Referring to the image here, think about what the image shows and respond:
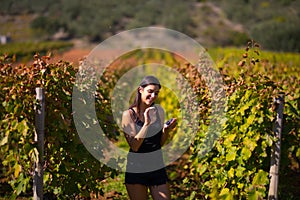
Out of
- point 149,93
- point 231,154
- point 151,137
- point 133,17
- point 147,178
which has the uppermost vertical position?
point 133,17

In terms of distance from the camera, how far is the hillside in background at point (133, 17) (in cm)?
5184

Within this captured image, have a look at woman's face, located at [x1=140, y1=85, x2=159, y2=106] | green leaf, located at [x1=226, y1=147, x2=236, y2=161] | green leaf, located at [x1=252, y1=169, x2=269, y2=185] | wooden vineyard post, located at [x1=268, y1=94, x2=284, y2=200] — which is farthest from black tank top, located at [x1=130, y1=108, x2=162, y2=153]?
wooden vineyard post, located at [x1=268, y1=94, x2=284, y2=200]

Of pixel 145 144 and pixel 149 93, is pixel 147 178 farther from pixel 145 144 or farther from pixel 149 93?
pixel 149 93

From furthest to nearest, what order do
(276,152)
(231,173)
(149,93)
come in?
1. (231,173)
2. (276,152)
3. (149,93)

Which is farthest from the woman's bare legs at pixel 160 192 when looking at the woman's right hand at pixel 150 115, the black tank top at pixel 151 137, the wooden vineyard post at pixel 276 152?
the wooden vineyard post at pixel 276 152

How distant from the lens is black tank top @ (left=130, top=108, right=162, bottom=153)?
3.43 m

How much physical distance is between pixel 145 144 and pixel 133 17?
5679cm

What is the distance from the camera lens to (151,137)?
11.3 feet

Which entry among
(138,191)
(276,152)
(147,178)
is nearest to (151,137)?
(147,178)

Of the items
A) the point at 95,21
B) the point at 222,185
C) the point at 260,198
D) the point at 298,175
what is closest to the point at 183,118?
the point at 222,185

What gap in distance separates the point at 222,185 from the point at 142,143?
1.17m

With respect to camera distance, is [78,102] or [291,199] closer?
[78,102]

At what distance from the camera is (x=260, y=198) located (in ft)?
12.4

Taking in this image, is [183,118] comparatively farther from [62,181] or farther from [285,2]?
[285,2]
